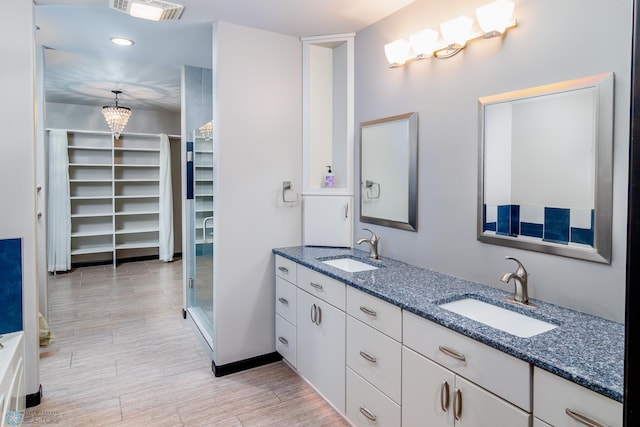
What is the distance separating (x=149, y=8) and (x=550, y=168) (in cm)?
252

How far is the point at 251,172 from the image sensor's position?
9.75 feet

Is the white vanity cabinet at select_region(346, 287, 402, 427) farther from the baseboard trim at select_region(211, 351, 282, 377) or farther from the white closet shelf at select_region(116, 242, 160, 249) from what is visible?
the white closet shelf at select_region(116, 242, 160, 249)

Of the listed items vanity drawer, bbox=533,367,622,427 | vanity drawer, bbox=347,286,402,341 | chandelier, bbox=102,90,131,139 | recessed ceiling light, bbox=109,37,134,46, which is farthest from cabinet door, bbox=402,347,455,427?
chandelier, bbox=102,90,131,139

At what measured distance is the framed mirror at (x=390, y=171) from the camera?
2492mm

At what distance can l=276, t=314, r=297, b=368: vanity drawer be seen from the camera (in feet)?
9.26

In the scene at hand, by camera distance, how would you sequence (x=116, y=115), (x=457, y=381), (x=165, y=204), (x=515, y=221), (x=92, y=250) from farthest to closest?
1. (x=165, y=204)
2. (x=92, y=250)
3. (x=116, y=115)
4. (x=515, y=221)
5. (x=457, y=381)

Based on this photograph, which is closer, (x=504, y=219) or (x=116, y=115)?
(x=504, y=219)

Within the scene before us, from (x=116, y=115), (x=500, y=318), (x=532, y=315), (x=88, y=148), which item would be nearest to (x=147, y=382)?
(x=500, y=318)

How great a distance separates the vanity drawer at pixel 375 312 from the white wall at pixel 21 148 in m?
1.98

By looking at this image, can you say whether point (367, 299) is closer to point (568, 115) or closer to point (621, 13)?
point (568, 115)

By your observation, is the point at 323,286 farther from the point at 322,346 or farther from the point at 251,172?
the point at 251,172

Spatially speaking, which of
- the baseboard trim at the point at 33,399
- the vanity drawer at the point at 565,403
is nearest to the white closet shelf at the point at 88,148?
the baseboard trim at the point at 33,399

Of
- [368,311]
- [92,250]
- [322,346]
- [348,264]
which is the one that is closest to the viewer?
[368,311]

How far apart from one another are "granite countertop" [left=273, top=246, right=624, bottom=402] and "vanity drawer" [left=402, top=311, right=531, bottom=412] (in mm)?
41
